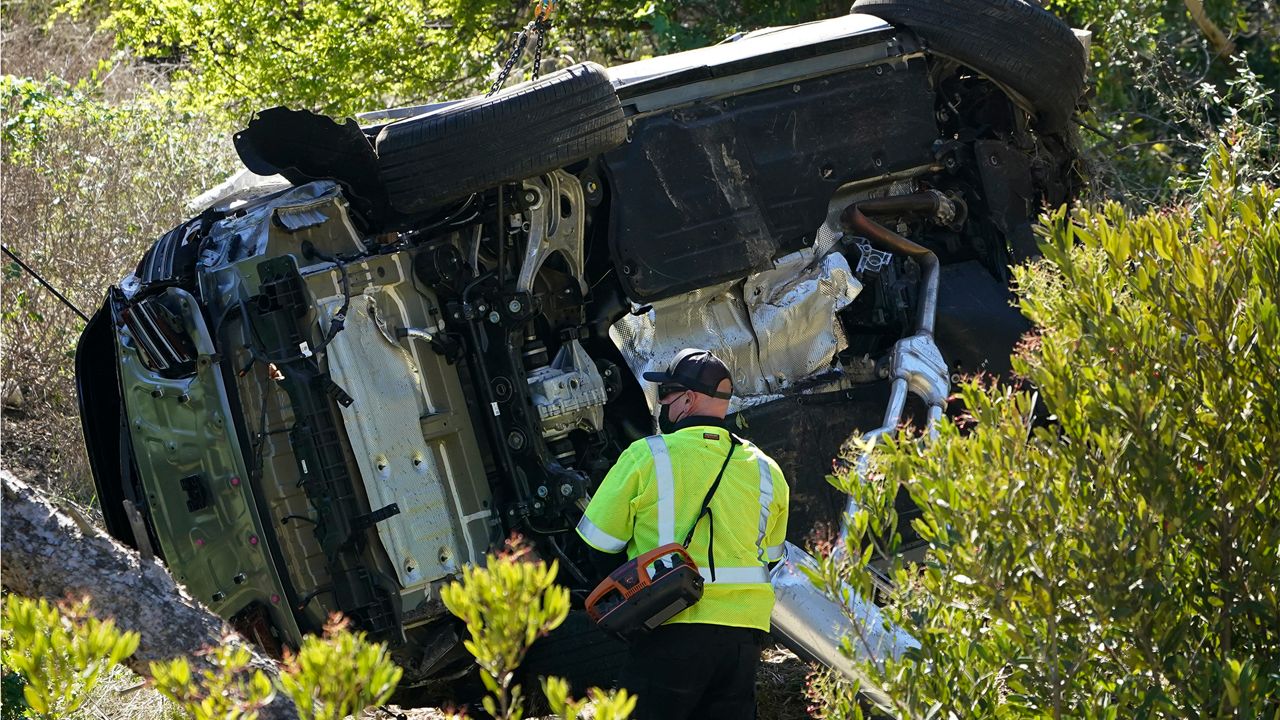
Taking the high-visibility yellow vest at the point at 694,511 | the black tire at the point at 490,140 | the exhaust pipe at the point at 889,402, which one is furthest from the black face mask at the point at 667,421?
the black tire at the point at 490,140

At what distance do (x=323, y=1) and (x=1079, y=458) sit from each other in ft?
29.0

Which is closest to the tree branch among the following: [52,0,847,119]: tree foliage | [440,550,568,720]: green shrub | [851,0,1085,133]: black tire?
[52,0,847,119]: tree foliage

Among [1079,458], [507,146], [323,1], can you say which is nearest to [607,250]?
[507,146]

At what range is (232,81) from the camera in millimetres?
11086

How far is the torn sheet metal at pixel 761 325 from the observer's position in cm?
565

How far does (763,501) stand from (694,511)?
24cm

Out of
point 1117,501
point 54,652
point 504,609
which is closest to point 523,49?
point 1117,501

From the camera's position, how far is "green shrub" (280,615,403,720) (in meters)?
2.45

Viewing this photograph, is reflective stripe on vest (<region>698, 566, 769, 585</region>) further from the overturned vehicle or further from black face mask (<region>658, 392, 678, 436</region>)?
the overturned vehicle

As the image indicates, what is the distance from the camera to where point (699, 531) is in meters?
4.30

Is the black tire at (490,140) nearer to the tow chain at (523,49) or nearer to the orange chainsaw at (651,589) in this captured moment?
the tow chain at (523,49)

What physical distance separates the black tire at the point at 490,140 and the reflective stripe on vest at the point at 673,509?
4.30 feet

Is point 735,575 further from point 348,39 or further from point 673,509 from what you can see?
point 348,39

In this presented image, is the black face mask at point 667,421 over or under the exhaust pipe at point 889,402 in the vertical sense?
over
